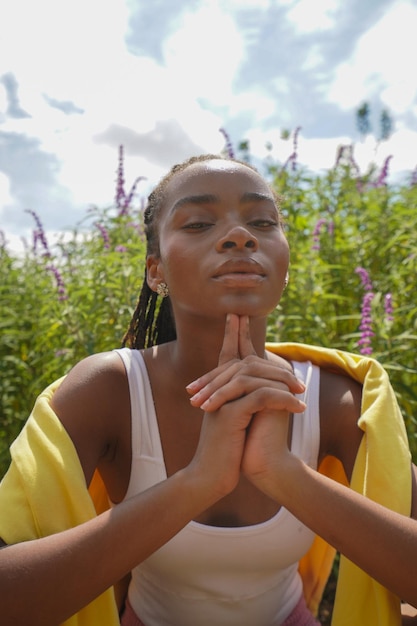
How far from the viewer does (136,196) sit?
2.63 meters

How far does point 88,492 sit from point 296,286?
4.47ft

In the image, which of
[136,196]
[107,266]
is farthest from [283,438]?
[136,196]

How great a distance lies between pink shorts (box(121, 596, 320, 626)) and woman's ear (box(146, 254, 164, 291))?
90cm

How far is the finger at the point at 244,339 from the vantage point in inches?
46.1

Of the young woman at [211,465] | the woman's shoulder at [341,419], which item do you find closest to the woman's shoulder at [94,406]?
the young woman at [211,465]

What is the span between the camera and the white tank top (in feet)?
4.16

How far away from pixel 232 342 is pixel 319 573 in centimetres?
93

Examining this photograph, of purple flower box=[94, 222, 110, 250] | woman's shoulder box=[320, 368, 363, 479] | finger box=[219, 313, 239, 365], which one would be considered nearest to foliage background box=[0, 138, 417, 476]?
purple flower box=[94, 222, 110, 250]

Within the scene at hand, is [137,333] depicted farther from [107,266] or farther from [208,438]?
[208,438]

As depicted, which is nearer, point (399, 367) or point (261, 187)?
point (261, 187)

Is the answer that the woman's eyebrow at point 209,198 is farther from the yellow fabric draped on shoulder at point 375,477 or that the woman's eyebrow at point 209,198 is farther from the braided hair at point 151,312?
the yellow fabric draped on shoulder at point 375,477

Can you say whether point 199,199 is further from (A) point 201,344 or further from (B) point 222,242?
(A) point 201,344

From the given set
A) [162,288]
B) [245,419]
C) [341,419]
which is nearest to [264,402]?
[245,419]

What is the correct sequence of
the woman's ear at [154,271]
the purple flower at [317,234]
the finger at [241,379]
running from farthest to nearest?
the purple flower at [317,234], the woman's ear at [154,271], the finger at [241,379]
